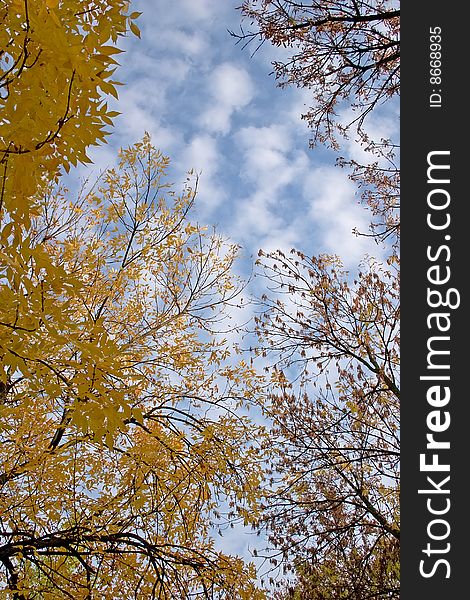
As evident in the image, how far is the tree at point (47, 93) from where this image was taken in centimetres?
176

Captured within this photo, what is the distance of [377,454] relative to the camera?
20.5 feet

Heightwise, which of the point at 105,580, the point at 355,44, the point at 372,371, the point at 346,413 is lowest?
the point at 105,580

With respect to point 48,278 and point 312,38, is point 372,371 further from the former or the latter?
point 48,278

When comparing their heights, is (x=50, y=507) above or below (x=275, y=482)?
below

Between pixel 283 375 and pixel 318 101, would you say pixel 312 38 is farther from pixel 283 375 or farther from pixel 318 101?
pixel 283 375

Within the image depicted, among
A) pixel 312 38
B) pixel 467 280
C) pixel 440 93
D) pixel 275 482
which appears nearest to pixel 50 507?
pixel 275 482

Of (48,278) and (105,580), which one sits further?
(105,580)

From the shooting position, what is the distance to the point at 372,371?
21.2ft

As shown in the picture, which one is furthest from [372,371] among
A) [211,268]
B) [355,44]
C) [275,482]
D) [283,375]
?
[355,44]

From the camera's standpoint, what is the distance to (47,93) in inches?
79.4

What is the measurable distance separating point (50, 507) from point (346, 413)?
329cm

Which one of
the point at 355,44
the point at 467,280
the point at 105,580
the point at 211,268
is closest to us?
the point at 467,280

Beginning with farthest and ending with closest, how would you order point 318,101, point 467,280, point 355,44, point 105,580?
point 318,101 < point 355,44 < point 105,580 < point 467,280

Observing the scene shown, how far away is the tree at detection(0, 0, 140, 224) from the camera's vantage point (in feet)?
5.78
